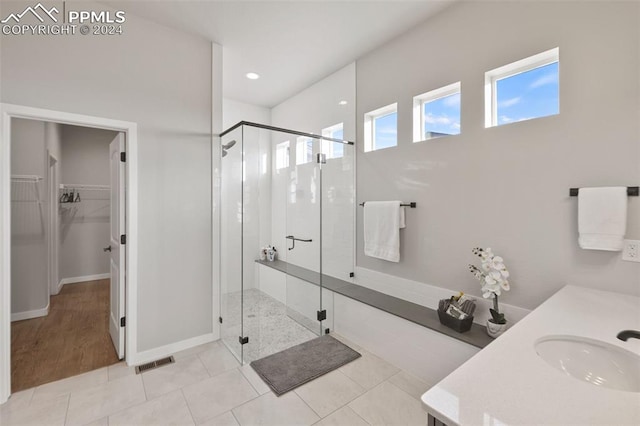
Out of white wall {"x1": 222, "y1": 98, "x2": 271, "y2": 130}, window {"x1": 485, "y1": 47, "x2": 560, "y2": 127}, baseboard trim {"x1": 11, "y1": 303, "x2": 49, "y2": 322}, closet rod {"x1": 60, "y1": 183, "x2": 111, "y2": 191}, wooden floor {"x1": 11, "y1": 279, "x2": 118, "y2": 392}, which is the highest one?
white wall {"x1": 222, "y1": 98, "x2": 271, "y2": 130}

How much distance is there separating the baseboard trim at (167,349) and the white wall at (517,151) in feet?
6.65

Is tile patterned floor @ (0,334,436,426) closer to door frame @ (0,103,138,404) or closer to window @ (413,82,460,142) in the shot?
door frame @ (0,103,138,404)

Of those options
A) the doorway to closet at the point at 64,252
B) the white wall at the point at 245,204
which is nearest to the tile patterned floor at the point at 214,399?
the doorway to closet at the point at 64,252

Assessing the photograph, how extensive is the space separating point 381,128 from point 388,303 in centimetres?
191

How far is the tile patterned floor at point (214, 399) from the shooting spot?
1.88 meters

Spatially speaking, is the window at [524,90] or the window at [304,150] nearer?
the window at [524,90]

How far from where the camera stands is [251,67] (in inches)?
138

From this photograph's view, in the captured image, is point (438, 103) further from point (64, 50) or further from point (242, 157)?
point (64, 50)

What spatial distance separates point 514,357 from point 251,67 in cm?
374

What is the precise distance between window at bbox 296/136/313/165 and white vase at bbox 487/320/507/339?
2.32 m

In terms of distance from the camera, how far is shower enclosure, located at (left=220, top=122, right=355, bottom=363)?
277cm

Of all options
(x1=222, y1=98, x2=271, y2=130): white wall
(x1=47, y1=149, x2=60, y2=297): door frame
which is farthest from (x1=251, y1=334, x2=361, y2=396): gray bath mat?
(x1=47, y1=149, x2=60, y2=297): door frame

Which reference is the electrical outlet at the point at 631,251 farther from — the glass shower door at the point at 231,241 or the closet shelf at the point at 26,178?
the closet shelf at the point at 26,178

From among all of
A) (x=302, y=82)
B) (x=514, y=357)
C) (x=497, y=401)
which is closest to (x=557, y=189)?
(x=514, y=357)
